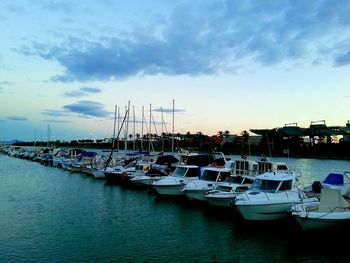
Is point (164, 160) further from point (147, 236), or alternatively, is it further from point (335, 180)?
point (147, 236)

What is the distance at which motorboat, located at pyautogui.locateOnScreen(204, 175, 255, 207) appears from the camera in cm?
2822

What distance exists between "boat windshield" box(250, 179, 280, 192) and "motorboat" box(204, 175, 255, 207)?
2.04 m

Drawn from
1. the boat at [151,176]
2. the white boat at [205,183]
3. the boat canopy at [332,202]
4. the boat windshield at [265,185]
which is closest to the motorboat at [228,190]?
the white boat at [205,183]

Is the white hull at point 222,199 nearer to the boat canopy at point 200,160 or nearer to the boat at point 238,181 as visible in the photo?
the boat at point 238,181

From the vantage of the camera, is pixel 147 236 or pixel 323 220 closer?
pixel 323 220

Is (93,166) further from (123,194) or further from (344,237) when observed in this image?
(344,237)

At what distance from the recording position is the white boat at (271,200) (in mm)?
23844

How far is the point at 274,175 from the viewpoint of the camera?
26281mm

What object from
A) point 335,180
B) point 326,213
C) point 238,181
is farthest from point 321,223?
point 238,181

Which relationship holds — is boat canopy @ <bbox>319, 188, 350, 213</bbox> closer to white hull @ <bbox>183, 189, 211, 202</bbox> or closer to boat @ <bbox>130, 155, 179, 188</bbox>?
white hull @ <bbox>183, 189, 211, 202</bbox>

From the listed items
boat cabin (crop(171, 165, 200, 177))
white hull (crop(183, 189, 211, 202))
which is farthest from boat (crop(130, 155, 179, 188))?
white hull (crop(183, 189, 211, 202))

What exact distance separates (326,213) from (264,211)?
4.11 meters

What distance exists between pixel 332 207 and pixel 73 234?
1620 cm

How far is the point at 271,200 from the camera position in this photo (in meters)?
24.0
